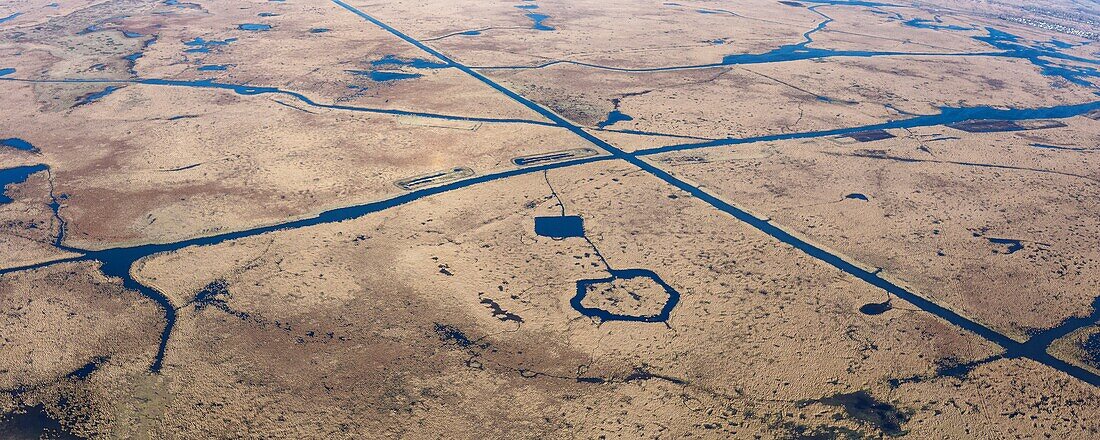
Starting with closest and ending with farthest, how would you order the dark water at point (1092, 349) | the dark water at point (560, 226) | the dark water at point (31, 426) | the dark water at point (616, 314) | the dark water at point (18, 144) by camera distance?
the dark water at point (31, 426) < the dark water at point (1092, 349) < the dark water at point (616, 314) < the dark water at point (560, 226) < the dark water at point (18, 144)

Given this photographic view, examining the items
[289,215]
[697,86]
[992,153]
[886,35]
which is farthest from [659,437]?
[886,35]

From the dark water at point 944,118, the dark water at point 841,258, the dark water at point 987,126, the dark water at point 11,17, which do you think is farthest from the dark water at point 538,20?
the dark water at point 11,17

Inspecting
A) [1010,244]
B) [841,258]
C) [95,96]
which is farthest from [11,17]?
[1010,244]

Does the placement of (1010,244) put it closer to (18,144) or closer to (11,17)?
(18,144)

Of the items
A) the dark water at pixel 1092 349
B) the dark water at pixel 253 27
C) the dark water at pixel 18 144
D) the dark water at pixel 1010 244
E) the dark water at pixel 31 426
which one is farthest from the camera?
the dark water at pixel 253 27

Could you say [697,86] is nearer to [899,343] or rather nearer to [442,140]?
[442,140]

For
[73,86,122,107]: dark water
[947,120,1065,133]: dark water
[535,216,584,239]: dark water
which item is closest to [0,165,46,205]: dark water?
[73,86,122,107]: dark water

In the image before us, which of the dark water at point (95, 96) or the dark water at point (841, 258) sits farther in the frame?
the dark water at point (95, 96)

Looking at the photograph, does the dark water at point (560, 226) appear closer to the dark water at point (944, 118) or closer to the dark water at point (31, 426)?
the dark water at point (944, 118)
